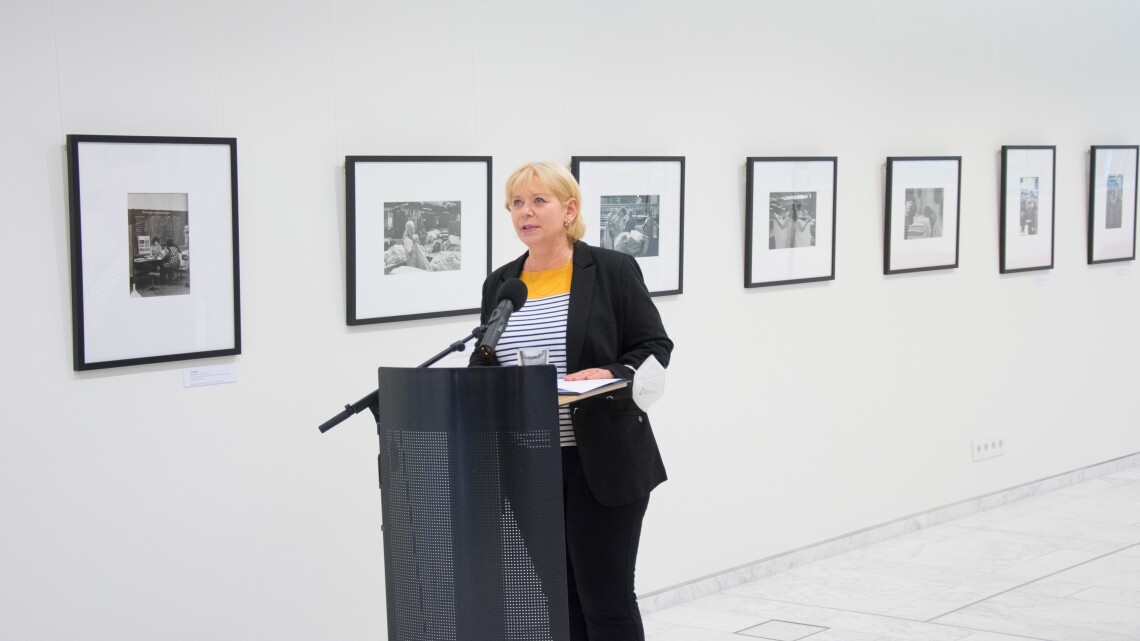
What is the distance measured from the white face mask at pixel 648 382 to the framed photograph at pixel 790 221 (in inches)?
101

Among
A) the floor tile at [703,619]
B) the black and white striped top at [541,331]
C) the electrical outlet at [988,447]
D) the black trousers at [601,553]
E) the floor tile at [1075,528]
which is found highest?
the black and white striped top at [541,331]

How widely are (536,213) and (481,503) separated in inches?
45.7

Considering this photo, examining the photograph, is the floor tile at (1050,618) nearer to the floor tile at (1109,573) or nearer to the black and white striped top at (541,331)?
the floor tile at (1109,573)

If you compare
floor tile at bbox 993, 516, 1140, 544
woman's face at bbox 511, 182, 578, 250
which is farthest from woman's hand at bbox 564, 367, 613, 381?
floor tile at bbox 993, 516, 1140, 544

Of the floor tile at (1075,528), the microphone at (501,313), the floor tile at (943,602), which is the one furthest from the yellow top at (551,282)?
the floor tile at (1075,528)

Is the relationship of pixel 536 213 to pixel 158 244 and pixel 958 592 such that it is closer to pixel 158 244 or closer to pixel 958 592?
pixel 158 244

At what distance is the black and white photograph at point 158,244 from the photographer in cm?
401

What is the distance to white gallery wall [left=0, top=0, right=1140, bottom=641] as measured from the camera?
392cm

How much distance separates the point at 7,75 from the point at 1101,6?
7117 mm

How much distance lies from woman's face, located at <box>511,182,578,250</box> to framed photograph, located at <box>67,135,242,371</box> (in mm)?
1106

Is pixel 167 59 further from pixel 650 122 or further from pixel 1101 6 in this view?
pixel 1101 6

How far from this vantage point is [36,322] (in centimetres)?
384

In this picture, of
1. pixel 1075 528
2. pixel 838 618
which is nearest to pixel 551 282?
pixel 838 618

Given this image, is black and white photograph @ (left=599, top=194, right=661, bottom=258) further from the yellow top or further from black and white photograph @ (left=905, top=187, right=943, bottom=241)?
black and white photograph @ (left=905, top=187, right=943, bottom=241)
